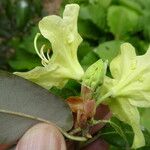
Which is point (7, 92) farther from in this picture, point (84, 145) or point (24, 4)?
point (24, 4)

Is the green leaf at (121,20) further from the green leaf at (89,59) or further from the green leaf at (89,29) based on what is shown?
the green leaf at (89,59)

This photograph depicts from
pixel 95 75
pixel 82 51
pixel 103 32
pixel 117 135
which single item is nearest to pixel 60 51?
pixel 95 75

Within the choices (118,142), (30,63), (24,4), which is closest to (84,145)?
(118,142)

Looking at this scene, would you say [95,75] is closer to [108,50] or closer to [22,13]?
[108,50]

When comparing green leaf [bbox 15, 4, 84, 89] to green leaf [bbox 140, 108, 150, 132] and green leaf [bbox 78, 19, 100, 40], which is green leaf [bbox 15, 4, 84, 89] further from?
green leaf [bbox 78, 19, 100, 40]

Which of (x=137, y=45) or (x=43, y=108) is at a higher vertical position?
(x=43, y=108)

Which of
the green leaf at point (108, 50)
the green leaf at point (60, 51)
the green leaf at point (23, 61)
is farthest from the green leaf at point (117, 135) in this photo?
the green leaf at point (23, 61)

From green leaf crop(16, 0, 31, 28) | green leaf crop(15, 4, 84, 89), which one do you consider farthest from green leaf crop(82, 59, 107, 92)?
green leaf crop(16, 0, 31, 28)
